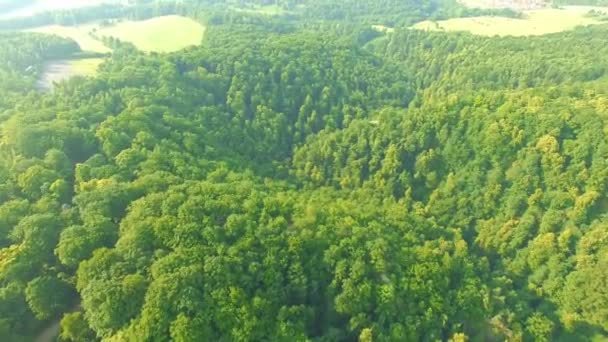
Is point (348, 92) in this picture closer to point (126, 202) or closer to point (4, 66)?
point (126, 202)

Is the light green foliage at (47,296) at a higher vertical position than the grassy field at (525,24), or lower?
lower

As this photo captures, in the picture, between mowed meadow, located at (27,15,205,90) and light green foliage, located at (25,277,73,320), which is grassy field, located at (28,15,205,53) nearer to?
mowed meadow, located at (27,15,205,90)

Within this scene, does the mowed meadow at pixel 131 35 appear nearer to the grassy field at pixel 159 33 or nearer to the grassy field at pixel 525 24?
the grassy field at pixel 159 33

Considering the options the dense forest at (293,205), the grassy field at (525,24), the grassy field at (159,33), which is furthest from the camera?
the grassy field at (525,24)

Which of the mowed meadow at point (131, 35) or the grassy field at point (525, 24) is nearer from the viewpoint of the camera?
the mowed meadow at point (131, 35)

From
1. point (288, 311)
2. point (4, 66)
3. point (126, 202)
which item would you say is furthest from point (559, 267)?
point (4, 66)

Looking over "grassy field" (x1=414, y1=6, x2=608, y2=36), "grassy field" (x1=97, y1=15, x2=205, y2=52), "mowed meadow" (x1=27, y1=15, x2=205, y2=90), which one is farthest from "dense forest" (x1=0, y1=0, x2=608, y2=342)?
"grassy field" (x1=414, y1=6, x2=608, y2=36)

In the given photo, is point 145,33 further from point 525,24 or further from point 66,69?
point 525,24

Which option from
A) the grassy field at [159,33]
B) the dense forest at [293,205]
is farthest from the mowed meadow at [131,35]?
the dense forest at [293,205]

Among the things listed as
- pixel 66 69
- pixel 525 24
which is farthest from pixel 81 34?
pixel 525 24
